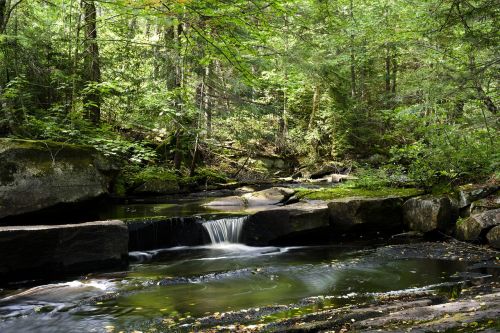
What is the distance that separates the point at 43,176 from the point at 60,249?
1.99m

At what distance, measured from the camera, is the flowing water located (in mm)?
5484

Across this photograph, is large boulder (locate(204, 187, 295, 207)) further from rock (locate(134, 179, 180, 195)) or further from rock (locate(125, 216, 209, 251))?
rock (locate(134, 179, 180, 195))

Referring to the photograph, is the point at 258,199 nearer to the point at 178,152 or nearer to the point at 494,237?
the point at 178,152

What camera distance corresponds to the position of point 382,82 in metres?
24.6

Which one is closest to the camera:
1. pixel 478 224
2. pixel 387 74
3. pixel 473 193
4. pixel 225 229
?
pixel 478 224

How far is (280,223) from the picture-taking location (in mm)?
10172

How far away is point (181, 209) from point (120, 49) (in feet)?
19.2

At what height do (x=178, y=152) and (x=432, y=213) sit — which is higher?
(x=178, y=152)

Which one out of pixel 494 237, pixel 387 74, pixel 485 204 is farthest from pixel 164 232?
pixel 387 74

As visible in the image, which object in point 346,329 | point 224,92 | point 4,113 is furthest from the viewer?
point 224,92

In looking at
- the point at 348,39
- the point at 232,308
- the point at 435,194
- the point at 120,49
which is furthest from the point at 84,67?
the point at 348,39

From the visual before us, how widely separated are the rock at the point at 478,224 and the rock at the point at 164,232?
583 centimetres

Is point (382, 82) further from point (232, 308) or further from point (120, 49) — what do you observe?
point (232, 308)

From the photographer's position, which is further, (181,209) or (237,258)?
(181,209)
